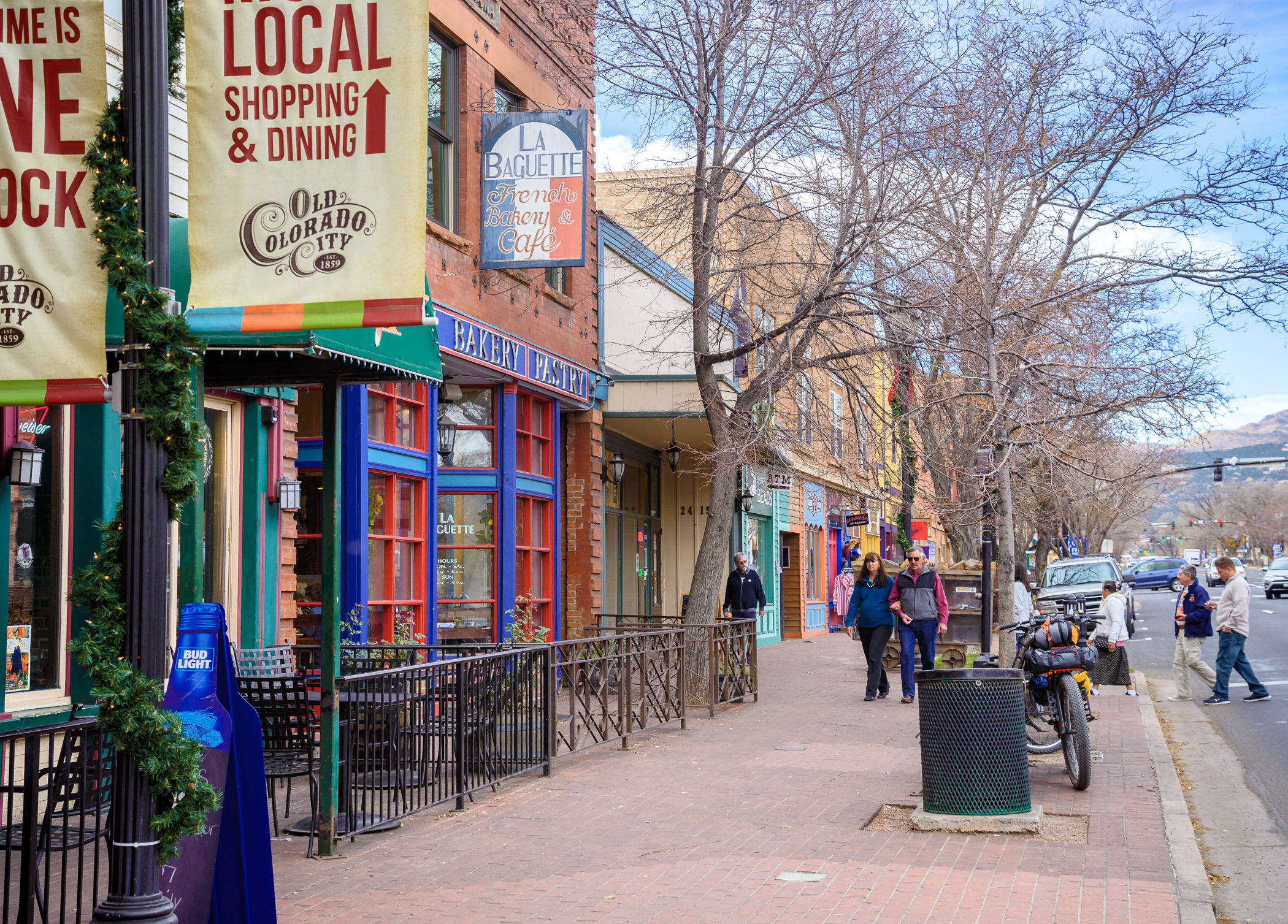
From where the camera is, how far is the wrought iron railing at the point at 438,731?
7.08 meters

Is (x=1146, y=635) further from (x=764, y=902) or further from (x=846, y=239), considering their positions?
(x=764, y=902)

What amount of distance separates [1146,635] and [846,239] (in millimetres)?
22015

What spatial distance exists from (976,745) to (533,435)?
9130mm

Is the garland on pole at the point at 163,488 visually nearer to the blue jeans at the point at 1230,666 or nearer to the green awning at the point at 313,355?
the green awning at the point at 313,355

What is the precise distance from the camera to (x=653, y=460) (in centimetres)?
2306

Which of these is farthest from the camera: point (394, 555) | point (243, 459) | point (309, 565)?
point (394, 555)

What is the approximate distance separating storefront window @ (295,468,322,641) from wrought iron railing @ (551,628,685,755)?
2622mm

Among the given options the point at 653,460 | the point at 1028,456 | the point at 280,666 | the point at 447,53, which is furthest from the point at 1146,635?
the point at 280,666

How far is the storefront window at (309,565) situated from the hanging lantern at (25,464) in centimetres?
388

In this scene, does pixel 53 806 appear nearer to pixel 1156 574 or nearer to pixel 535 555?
pixel 535 555

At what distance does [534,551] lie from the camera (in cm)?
1581

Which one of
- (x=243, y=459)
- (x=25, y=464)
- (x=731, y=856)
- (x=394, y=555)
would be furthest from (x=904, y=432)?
(x=25, y=464)

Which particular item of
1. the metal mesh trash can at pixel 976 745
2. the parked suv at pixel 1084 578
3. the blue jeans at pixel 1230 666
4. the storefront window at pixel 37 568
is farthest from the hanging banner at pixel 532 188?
the parked suv at pixel 1084 578

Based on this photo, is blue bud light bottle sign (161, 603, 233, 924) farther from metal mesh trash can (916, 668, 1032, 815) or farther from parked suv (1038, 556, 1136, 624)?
parked suv (1038, 556, 1136, 624)
